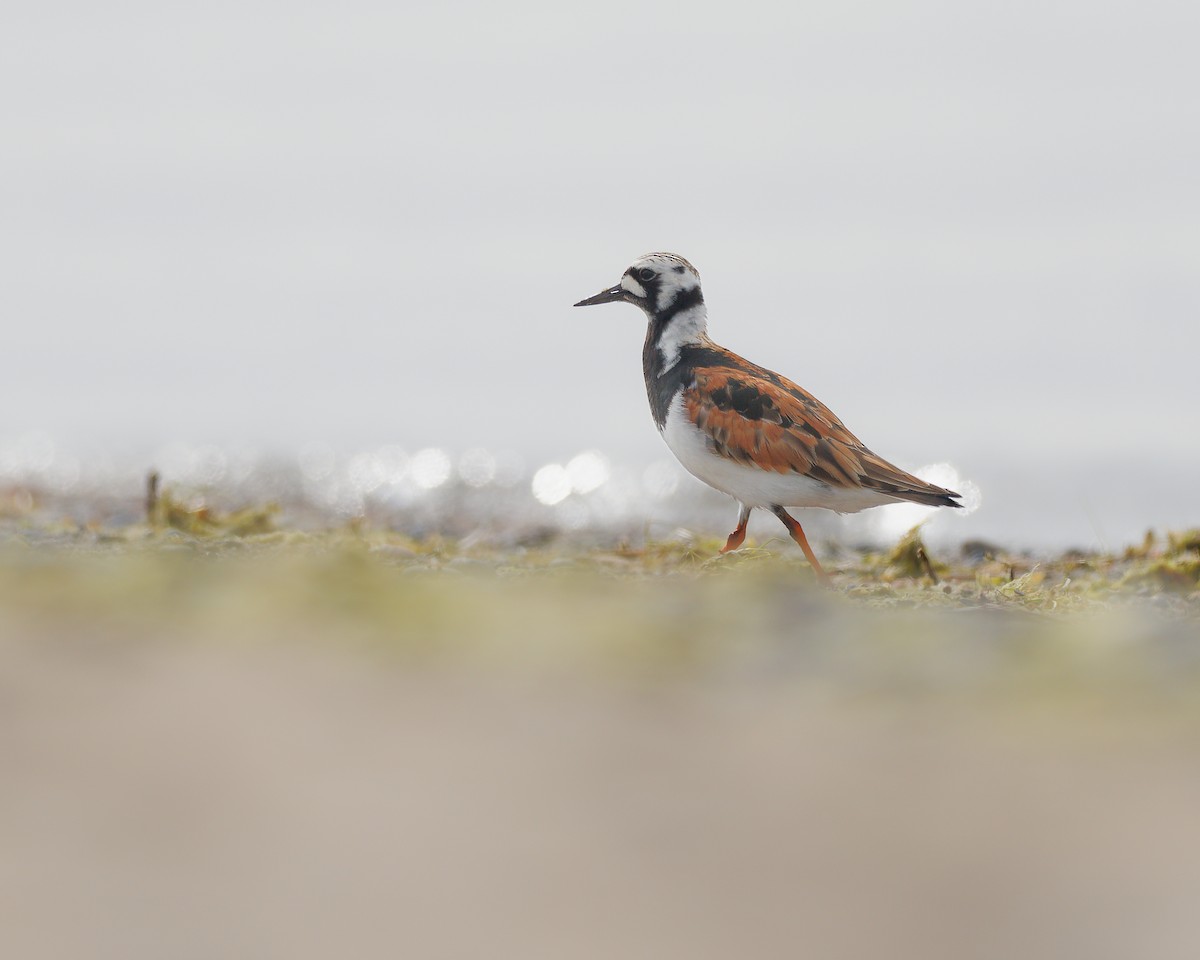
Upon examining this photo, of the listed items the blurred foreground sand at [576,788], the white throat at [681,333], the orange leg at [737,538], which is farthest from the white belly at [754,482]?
the blurred foreground sand at [576,788]

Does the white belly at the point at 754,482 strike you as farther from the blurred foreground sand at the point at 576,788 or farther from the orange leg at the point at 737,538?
the blurred foreground sand at the point at 576,788

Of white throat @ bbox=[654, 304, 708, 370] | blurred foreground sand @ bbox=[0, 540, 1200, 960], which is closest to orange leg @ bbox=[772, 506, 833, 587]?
white throat @ bbox=[654, 304, 708, 370]

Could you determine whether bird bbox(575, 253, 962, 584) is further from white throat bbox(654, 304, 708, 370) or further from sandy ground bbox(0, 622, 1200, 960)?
sandy ground bbox(0, 622, 1200, 960)

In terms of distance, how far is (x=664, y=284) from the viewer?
888 centimetres

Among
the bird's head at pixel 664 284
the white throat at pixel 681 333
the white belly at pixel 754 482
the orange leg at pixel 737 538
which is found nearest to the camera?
the white belly at pixel 754 482

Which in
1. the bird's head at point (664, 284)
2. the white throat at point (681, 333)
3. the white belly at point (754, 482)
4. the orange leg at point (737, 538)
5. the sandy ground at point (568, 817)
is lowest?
the sandy ground at point (568, 817)

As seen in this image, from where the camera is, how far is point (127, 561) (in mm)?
5570

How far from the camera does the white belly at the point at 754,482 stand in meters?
7.73

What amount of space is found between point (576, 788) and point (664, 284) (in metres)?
5.98

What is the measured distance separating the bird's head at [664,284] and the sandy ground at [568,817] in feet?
16.8

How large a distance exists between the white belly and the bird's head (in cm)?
97

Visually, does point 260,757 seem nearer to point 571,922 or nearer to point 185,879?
point 185,879

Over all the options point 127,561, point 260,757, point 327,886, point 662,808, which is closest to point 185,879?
point 327,886

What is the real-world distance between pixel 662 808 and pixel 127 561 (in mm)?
3192
